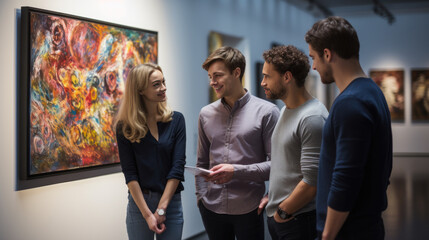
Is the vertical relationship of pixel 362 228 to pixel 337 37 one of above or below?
below

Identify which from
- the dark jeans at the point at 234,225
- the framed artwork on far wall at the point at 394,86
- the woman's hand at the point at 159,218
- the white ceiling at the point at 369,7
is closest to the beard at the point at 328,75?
the dark jeans at the point at 234,225

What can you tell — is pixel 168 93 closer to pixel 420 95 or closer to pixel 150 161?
pixel 150 161

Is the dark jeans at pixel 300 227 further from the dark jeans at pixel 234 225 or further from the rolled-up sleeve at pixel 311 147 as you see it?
the dark jeans at pixel 234 225

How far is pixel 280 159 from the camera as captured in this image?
2.53m

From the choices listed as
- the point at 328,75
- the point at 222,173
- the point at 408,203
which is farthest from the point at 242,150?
the point at 408,203

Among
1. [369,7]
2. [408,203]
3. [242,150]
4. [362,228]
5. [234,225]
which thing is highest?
[369,7]

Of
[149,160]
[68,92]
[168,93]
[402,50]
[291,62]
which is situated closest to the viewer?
[291,62]

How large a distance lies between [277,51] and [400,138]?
46.0 feet

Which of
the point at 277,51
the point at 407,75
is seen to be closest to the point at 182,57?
the point at 277,51

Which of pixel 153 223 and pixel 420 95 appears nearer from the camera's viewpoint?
pixel 153 223

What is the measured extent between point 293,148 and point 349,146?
0.63 metres

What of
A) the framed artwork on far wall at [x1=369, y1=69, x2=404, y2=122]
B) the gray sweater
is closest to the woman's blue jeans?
the gray sweater

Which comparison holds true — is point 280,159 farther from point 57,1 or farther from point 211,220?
point 57,1

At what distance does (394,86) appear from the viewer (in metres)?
15.4
